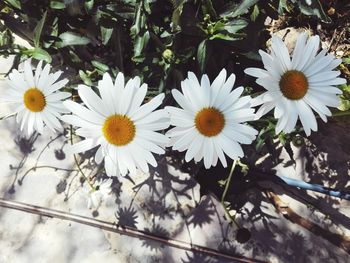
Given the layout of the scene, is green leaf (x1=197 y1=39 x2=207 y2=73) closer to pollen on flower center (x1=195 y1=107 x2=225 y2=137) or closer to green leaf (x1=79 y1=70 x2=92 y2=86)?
pollen on flower center (x1=195 y1=107 x2=225 y2=137)

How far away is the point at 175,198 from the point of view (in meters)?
1.78

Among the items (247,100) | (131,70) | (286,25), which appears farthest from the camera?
(286,25)

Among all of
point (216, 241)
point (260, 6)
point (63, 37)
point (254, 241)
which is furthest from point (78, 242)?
point (260, 6)

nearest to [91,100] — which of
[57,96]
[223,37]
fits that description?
[57,96]

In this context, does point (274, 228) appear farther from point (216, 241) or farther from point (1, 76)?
point (1, 76)

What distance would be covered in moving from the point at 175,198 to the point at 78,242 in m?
0.41

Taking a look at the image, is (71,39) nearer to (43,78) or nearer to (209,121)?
(43,78)

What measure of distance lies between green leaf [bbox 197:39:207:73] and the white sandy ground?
63 cm

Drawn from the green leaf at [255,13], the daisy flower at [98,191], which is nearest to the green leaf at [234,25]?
the green leaf at [255,13]

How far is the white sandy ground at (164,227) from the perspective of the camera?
1745 mm

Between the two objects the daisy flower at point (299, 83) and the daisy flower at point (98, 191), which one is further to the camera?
the daisy flower at point (98, 191)

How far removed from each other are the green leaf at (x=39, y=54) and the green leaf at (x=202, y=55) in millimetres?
436

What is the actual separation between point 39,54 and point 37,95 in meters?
0.16

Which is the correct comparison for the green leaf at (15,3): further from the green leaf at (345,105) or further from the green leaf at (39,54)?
the green leaf at (345,105)
